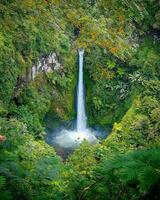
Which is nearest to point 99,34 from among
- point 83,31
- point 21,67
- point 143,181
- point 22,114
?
point 83,31

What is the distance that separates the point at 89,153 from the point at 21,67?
163 inches

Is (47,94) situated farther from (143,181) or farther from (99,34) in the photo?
(143,181)

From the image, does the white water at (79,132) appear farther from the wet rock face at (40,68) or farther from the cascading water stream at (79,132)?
the wet rock face at (40,68)

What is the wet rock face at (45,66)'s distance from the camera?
14.5 metres

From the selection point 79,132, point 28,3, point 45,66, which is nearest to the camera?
point 28,3

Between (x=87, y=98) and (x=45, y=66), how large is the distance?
9.69 feet

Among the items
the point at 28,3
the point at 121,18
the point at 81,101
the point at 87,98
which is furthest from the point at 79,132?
the point at 28,3

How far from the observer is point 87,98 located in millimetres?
17578

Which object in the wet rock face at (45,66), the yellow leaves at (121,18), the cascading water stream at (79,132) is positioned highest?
the wet rock face at (45,66)

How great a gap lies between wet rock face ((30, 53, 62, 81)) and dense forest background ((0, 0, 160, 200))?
0.64 ft

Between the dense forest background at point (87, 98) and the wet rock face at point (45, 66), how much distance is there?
194 mm

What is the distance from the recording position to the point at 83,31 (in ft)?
20.5

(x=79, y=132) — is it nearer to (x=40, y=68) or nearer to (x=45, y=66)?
(x=45, y=66)

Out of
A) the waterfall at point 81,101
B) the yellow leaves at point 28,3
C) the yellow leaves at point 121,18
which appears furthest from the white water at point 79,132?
the yellow leaves at point 28,3
